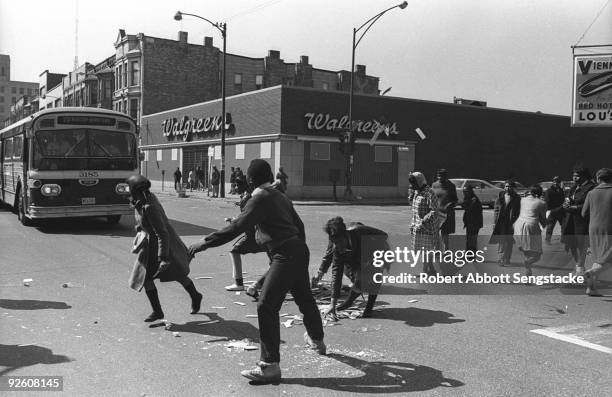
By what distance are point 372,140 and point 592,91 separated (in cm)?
1968

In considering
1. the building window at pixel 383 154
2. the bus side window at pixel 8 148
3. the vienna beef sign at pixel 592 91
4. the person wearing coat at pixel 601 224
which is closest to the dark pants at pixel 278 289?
the person wearing coat at pixel 601 224

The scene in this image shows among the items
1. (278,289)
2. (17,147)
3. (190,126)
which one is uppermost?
(190,126)

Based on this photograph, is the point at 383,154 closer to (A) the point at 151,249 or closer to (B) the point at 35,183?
(B) the point at 35,183

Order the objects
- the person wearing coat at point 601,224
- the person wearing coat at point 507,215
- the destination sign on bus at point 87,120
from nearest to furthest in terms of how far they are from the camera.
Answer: the person wearing coat at point 601,224, the person wearing coat at point 507,215, the destination sign on bus at point 87,120

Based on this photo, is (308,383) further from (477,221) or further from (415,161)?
(415,161)

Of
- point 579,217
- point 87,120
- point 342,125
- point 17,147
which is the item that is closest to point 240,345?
point 579,217

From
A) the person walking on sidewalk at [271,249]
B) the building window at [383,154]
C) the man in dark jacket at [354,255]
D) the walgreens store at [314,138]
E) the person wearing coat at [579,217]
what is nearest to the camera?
the person walking on sidewalk at [271,249]

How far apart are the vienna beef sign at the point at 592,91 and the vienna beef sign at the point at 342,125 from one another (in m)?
18.2

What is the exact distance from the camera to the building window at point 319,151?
33.8 m

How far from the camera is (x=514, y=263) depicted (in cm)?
1088

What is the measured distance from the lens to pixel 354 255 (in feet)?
21.2

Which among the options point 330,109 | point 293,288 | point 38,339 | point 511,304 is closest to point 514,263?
point 511,304

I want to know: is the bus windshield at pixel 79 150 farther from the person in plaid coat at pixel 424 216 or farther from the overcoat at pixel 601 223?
the overcoat at pixel 601 223

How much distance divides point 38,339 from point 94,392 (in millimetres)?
1623
